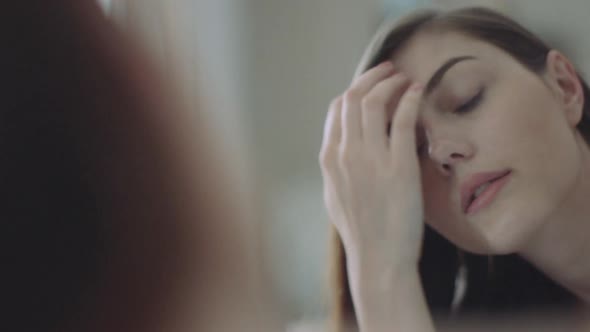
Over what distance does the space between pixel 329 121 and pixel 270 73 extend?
3.1 inches

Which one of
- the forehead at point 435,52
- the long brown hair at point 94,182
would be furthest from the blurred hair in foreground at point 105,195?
the forehead at point 435,52

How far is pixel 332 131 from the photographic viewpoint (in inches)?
20.4

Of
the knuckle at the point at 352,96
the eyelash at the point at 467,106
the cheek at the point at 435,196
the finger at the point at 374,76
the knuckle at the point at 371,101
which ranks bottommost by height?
the cheek at the point at 435,196

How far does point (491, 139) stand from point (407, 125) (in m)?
0.08

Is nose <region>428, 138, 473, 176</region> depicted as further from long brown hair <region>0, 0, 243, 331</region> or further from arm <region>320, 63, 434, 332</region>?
long brown hair <region>0, 0, 243, 331</region>

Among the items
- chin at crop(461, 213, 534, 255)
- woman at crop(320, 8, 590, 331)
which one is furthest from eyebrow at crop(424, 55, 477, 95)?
chin at crop(461, 213, 534, 255)

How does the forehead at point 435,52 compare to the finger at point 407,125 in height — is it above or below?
above

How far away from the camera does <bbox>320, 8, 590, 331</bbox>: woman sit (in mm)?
493

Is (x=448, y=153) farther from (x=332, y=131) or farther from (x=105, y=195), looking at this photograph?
(x=105, y=195)

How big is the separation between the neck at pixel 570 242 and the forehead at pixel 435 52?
4.7 inches

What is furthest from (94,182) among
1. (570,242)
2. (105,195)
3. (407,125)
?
(570,242)

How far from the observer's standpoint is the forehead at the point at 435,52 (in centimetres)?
50

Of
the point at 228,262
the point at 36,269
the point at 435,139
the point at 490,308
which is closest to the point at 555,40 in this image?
the point at 435,139

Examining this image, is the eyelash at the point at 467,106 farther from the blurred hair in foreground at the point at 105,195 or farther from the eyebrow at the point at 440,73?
the blurred hair in foreground at the point at 105,195
